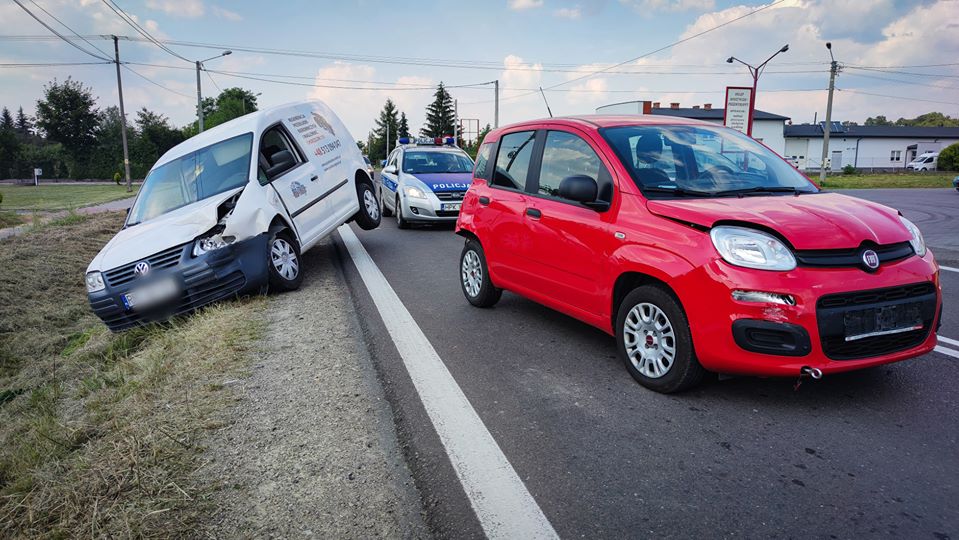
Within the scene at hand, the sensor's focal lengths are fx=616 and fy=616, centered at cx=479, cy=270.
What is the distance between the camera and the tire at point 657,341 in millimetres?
3639

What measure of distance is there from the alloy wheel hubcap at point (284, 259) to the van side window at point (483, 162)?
2.58m

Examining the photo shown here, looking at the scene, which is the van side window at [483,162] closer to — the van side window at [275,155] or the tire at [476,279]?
the tire at [476,279]

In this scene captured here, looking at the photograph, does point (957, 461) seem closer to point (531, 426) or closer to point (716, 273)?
point (716, 273)

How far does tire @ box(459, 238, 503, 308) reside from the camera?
19.2 ft

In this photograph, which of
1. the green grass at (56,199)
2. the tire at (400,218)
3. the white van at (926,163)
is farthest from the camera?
the white van at (926,163)

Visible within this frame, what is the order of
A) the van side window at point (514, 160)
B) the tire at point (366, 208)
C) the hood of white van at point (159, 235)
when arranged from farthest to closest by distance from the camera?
1. the tire at point (366, 208)
2. the hood of white van at point (159, 235)
3. the van side window at point (514, 160)

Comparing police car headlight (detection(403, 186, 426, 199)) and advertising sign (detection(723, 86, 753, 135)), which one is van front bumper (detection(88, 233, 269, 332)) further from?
advertising sign (detection(723, 86, 753, 135))

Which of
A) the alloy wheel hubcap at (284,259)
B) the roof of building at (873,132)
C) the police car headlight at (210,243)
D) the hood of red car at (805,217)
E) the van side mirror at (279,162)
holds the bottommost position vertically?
the alloy wheel hubcap at (284,259)

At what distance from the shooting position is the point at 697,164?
4375mm

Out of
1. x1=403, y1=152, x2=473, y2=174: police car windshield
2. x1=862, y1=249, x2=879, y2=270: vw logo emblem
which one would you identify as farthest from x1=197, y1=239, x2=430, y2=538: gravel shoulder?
x1=403, y1=152, x2=473, y2=174: police car windshield

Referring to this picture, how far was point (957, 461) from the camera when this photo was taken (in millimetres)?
2961

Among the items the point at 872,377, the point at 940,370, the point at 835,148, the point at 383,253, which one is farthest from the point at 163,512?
the point at 835,148

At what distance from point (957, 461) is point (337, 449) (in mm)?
3048

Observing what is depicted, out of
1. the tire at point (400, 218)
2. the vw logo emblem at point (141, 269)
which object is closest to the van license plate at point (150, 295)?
the vw logo emblem at point (141, 269)
